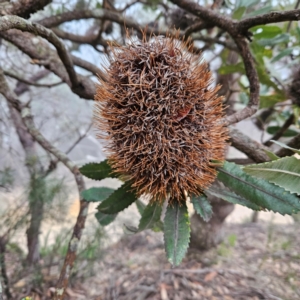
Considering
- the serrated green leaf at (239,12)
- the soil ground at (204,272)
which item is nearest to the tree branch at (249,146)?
the serrated green leaf at (239,12)

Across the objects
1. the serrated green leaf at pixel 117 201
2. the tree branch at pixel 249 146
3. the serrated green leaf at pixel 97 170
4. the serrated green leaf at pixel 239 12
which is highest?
the serrated green leaf at pixel 239 12

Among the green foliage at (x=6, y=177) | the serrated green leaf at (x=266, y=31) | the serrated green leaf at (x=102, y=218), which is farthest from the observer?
the green foliage at (x=6, y=177)

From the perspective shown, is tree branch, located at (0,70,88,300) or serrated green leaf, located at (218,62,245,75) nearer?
tree branch, located at (0,70,88,300)

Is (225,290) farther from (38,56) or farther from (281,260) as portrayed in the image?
(38,56)

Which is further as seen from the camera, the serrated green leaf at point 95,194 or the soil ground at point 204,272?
the soil ground at point 204,272

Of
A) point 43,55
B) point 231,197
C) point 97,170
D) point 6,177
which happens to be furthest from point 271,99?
point 6,177

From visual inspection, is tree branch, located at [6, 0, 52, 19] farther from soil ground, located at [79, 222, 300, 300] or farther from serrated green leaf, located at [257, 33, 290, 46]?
soil ground, located at [79, 222, 300, 300]

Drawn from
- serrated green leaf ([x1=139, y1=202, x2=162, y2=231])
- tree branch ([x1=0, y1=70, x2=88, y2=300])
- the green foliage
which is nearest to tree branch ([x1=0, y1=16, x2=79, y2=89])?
tree branch ([x1=0, y1=70, x2=88, y2=300])

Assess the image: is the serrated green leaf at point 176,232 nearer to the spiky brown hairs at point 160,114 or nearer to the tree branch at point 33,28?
the spiky brown hairs at point 160,114
